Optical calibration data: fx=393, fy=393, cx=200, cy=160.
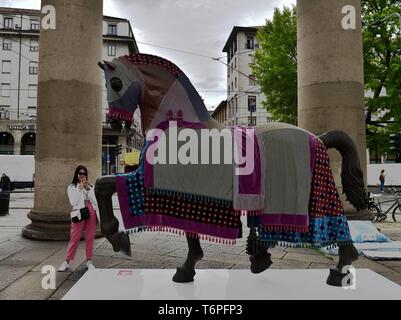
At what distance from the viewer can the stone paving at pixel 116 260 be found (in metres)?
4.57

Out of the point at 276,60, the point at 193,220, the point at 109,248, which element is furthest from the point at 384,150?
the point at 193,220

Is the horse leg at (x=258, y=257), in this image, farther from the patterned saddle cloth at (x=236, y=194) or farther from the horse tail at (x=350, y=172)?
the horse tail at (x=350, y=172)

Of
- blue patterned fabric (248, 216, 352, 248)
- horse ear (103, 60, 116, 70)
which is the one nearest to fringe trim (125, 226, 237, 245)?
blue patterned fabric (248, 216, 352, 248)

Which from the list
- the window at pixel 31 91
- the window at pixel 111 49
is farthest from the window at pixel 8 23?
the window at pixel 111 49

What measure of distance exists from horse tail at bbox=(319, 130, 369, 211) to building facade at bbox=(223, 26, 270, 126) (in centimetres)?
4047

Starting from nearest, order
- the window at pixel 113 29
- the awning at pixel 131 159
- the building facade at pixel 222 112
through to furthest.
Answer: the awning at pixel 131 159
the window at pixel 113 29
the building facade at pixel 222 112

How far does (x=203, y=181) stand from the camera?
Result: 146 inches

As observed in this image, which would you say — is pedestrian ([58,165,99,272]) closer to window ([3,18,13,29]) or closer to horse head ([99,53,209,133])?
horse head ([99,53,209,133])

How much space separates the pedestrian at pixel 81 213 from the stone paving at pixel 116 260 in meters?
0.28

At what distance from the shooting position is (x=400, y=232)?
909cm

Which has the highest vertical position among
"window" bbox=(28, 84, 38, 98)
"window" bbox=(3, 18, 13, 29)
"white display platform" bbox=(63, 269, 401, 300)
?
"window" bbox=(3, 18, 13, 29)

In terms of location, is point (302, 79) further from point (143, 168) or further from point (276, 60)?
point (276, 60)

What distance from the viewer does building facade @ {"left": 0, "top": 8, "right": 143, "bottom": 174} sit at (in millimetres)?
41250
